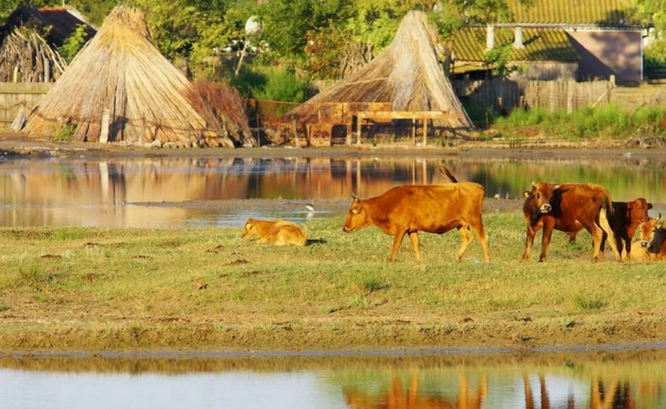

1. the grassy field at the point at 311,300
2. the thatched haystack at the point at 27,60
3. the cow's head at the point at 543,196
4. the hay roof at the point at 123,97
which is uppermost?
the thatched haystack at the point at 27,60

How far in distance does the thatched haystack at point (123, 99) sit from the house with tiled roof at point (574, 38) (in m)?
21.1

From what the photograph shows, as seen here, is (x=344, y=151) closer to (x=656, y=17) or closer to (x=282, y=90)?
(x=282, y=90)

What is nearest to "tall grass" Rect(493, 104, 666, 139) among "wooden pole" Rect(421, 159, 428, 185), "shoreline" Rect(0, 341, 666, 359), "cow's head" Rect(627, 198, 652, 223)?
"wooden pole" Rect(421, 159, 428, 185)

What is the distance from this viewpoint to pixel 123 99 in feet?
174

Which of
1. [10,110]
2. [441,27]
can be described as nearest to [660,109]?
[441,27]

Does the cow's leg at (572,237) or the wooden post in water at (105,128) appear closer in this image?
the cow's leg at (572,237)

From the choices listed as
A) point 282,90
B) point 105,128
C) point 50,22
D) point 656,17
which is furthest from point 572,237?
point 656,17

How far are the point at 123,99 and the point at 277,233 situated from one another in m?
32.9

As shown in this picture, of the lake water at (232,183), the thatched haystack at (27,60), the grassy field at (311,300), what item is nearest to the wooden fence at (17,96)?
the thatched haystack at (27,60)

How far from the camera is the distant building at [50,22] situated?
59.9 m

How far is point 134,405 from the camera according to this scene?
12.7m

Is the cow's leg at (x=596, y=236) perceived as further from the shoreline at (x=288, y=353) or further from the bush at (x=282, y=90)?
the bush at (x=282, y=90)

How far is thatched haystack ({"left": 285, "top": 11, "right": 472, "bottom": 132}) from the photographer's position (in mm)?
54438

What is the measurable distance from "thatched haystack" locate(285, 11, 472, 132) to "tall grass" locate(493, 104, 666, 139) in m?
2.66
